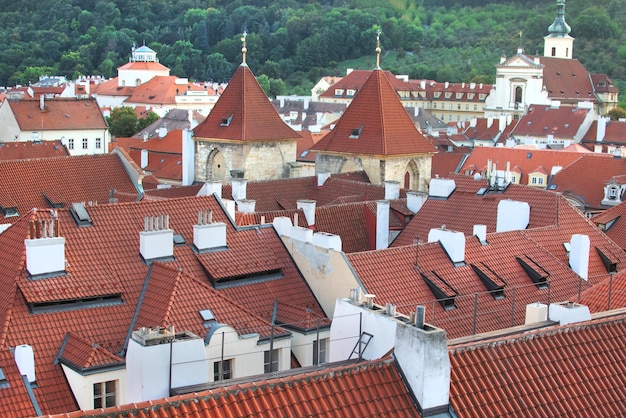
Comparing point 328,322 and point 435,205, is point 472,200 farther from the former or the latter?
point 328,322

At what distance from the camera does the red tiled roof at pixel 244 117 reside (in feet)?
136

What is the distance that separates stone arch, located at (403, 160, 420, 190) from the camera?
4125 centimetres

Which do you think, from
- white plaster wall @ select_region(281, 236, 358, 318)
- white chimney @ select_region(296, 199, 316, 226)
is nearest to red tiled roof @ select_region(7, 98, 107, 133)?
white chimney @ select_region(296, 199, 316, 226)

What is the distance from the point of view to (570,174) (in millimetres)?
52719

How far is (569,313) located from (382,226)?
1428 centimetres

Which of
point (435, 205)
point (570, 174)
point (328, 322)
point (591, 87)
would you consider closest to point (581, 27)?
point (591, 87)

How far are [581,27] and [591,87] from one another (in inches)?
1245

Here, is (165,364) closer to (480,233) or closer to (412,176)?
(480,233)

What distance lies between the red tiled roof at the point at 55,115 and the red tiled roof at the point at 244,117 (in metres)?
21.3

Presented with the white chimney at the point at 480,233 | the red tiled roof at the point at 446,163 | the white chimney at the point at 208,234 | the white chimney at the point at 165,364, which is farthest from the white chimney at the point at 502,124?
the white chimney at the point at 165,364

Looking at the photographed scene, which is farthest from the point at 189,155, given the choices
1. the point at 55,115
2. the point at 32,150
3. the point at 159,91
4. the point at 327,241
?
the point at 159,91

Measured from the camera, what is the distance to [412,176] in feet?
137

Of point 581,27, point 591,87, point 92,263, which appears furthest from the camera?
point 581,27

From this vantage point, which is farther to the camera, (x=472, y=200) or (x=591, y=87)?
(x=591, y=87)
